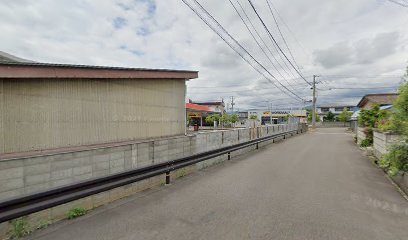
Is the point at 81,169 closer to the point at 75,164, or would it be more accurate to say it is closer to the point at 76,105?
the point at 75,164

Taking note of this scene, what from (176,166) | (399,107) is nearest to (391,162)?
(399,107)

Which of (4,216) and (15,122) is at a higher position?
(15,122)

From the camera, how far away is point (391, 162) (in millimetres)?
6426

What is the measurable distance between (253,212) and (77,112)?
6309mm

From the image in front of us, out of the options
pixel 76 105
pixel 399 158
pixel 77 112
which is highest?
pixel 76 105

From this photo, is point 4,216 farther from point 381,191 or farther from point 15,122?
point 381,191

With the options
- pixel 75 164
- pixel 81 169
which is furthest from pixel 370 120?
pixel 75 164

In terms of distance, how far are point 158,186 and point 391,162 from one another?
6455 millimetres

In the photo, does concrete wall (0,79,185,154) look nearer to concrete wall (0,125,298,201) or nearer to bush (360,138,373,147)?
concrete wall (0,125,298,201)

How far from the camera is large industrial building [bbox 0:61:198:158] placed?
633cm

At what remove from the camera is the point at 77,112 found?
7.66 meters

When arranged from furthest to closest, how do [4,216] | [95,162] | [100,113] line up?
[100,113], [95,162], [4,216]

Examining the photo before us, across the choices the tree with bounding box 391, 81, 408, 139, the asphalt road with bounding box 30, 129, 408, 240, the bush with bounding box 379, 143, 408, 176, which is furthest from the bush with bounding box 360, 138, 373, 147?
the tree with bounding box 391, 81, 408, 139

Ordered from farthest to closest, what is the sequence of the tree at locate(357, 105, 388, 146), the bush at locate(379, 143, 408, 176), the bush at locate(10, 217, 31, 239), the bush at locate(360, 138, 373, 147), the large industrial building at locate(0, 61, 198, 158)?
the bush at locate(360, 138, 373, 147) < the tree at locate(357, 105, 388, 146) < the large industrial building at locate(0, 61, 198, 158) < the bush at locate(379, 143, 408, 176) < the bush at locate(10, 217, 31, 239)
